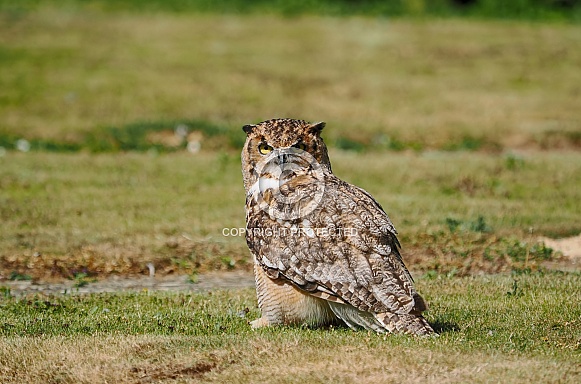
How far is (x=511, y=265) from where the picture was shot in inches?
435

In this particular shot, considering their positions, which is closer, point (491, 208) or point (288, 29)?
point (491, 208)

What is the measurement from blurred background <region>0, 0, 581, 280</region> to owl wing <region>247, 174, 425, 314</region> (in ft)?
12.3

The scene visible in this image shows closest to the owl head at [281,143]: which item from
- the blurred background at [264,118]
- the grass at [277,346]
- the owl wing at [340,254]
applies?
the owl wing at [340,254]

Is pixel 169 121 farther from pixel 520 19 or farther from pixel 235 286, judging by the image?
pixel 520 19

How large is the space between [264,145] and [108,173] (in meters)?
9.35

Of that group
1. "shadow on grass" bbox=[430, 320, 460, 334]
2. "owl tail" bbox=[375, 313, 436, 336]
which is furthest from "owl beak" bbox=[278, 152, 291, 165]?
"shadow on grass" bbox=[430, 320, 460, 334]

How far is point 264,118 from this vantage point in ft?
72.7

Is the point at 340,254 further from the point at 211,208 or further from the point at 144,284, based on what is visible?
the point at 211,208

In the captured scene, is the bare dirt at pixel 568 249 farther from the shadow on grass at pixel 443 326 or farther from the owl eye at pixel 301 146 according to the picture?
the owl eye at pixel 301 146

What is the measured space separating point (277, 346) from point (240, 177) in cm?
991

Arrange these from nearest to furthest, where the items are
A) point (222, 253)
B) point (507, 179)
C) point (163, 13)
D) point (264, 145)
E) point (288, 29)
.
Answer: point (264, 145), point (222, 253), point (507, 179), point (288, 29), point (163, 13)

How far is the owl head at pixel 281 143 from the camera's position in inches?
303

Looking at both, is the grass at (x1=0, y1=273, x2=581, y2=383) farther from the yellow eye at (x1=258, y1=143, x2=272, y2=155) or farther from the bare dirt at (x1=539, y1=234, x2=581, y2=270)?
the bare dirt at (x1=539, y1=234, x2=581, y2=270)

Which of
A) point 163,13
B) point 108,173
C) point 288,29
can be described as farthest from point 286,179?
point 163,13
